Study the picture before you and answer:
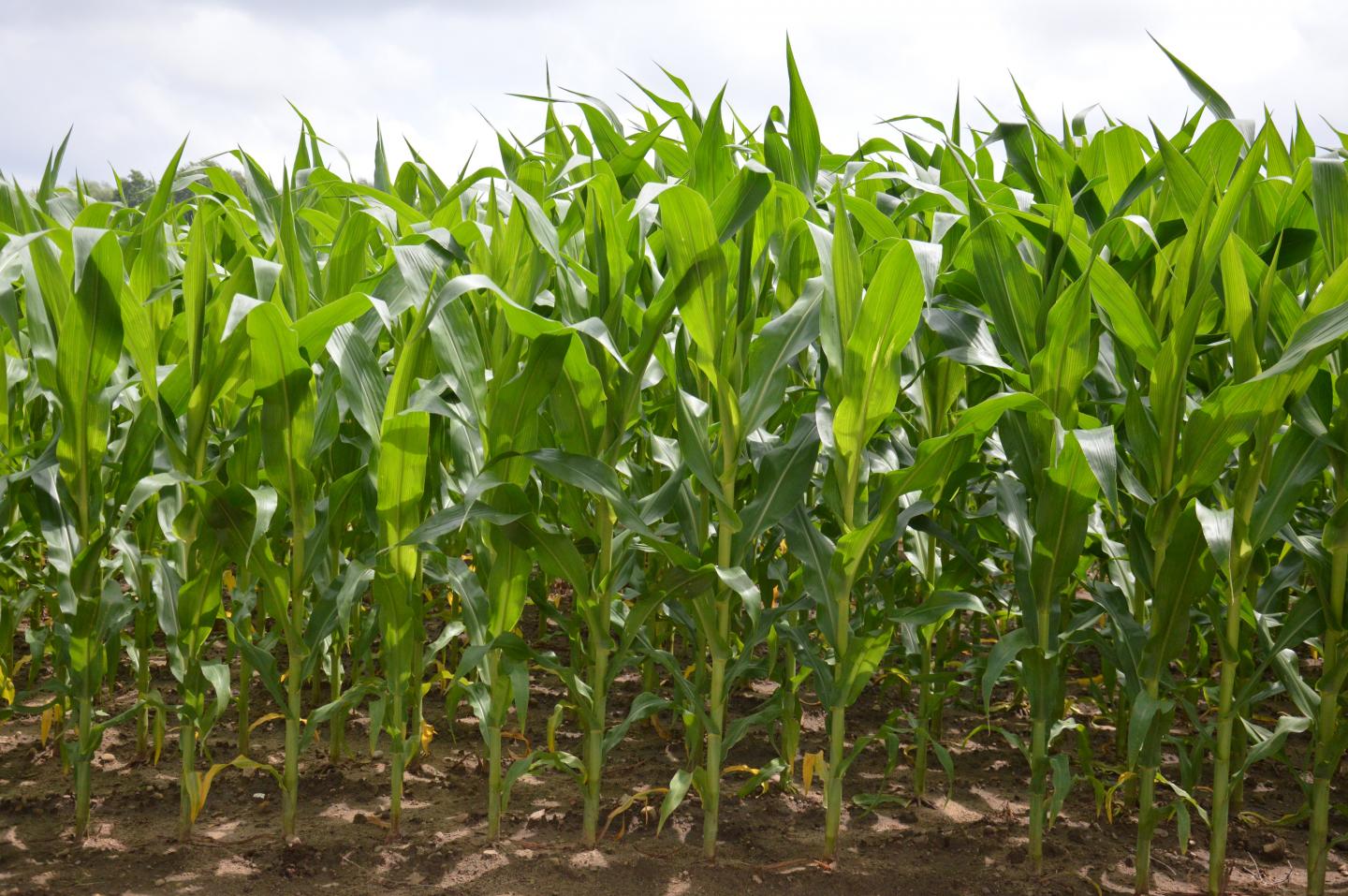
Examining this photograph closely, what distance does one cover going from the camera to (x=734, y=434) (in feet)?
6.19

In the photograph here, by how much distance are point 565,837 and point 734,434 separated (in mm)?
982

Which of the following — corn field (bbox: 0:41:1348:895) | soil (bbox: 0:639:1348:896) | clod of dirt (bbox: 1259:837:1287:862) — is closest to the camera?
corn field (bbox: 0:41:1348:895)

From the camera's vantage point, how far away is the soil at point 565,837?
82.1 inches

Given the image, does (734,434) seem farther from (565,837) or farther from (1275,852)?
(1275,852)

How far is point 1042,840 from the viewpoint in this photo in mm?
2264

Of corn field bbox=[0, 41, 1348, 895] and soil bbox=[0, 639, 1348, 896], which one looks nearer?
corn field bbox=[0, 41, 1348, 895]

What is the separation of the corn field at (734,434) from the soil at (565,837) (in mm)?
65

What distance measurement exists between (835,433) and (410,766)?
1425 mm

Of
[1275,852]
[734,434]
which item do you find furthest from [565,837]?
[1275,852]

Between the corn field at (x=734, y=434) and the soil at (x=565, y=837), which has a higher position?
the corn field at (x=734, y=434)

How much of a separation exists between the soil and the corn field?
0.07 metres

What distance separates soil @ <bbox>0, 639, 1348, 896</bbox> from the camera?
209cm

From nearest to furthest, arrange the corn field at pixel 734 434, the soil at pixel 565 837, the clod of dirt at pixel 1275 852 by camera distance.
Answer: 1. the corn field at pixel 734 434
2. the soil at pixel 565 837
3. the clod of dirt at pixel 1275 852

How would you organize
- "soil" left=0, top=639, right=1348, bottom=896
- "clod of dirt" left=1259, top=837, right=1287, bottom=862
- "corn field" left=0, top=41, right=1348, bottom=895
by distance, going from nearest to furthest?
"corn field" left=0, top=41, right=1348, bottom=895 < "soil" left=0, top=639, right=1348, bottom=896 < "clod of dirt" left=1259, top=837, right=1287, bottom=862
